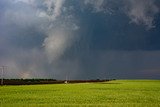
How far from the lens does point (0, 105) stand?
33312mm

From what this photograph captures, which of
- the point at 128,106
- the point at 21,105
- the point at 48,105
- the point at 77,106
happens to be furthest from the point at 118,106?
the point at 21,105

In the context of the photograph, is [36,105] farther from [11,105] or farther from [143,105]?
[143,105]

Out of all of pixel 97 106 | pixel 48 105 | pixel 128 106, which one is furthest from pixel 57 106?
pixel 128 106

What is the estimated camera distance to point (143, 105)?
111ft

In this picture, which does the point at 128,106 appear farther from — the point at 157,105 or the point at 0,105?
the point at 0,105

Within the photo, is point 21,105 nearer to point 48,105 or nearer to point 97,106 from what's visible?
point 48,105

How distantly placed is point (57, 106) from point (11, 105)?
12.8 ft

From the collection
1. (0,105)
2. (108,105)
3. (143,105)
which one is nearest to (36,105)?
(0,105)

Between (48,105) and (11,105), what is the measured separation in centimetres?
304

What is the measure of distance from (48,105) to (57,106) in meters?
1.13

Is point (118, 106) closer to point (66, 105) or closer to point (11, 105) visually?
point (66, 105)

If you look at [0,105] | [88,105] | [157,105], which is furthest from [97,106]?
[0,105]

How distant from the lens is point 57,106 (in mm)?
32469

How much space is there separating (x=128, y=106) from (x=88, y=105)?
3.29 m
